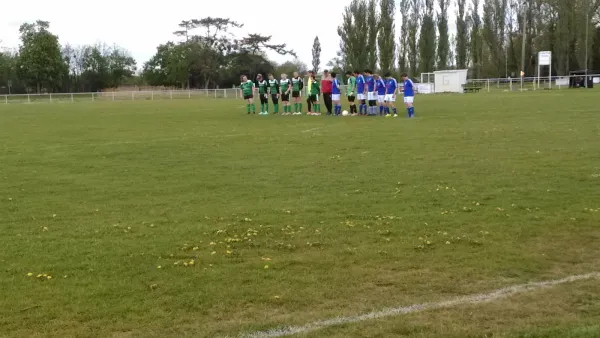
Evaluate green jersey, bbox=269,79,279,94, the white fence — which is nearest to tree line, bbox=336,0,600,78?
the white fence

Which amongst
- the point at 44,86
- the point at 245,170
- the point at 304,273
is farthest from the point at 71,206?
the point at 44,86

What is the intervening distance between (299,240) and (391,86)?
58.5 feet

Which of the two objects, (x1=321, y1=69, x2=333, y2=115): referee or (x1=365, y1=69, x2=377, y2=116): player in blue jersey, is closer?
(x1=365, y1=69, x2=377, y2=116): player in blue jersey

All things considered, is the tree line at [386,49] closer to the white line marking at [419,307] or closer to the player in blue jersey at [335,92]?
the player in blue jersey at [335,92]

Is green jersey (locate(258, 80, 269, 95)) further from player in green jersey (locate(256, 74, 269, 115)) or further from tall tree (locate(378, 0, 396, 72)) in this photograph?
tall tree (locate(378, 0, 396, 72))

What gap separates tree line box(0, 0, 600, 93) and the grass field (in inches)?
2615

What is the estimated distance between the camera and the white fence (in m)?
54.7

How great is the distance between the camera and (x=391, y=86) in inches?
930

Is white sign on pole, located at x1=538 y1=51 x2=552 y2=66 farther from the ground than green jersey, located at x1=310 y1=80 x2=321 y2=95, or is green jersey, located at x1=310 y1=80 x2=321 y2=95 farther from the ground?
white sign on pole, located at x1=538 y1=51 x2=552 y2=66

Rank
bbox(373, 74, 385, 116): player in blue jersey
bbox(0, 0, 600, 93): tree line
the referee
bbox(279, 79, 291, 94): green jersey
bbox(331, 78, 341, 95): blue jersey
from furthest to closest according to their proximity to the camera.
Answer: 1. bbox(0, 0, 600, 93): tree line
2. bbox(279, 79, 291, 94): green jersey
3. the referee
4. bbox(331, 78, 341, 95): blue jersey
5. bbox(373, 74, 385, 116): player in blue jersey

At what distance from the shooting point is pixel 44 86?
3393 inches

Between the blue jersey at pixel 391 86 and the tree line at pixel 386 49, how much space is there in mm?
53261

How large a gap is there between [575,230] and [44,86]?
90.5m

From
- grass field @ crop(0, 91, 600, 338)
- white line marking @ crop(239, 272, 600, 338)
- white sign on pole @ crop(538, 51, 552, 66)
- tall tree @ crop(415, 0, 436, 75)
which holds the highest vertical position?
tall tree @ crop(415, 0, 436, 75)
